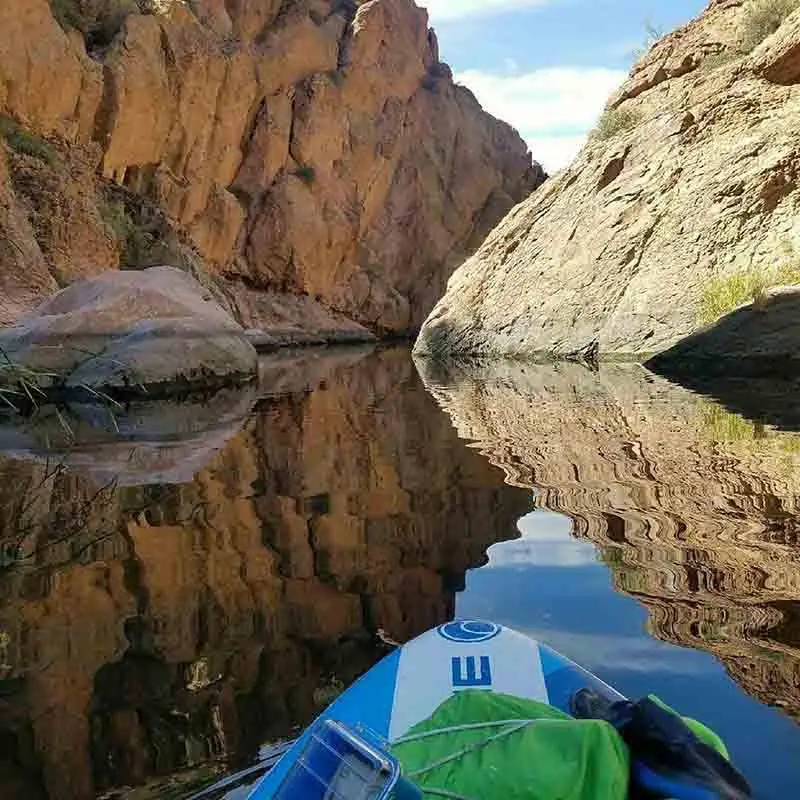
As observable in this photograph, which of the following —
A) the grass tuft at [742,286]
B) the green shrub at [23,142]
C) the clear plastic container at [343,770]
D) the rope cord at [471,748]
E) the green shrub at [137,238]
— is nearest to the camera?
the clear plastic container at [343,770]

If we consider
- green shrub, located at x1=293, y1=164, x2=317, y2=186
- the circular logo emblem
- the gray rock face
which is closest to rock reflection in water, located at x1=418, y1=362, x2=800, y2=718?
the circular logo emblem

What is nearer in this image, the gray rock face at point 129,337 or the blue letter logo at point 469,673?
the blue letter logo at point 469,673

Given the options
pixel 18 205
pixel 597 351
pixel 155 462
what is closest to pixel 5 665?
pixel 155 462

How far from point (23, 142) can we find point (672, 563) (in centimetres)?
2006

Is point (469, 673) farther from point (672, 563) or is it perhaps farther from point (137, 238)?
point (137, 238)

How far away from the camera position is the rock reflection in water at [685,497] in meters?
2.38

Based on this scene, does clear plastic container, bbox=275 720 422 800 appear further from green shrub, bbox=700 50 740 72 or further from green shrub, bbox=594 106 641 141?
green shrub, bbox=594 106 641 141

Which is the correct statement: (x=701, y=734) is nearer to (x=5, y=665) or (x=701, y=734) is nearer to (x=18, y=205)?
(x=5, y=665)

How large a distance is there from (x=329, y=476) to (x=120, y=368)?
17.6 feet

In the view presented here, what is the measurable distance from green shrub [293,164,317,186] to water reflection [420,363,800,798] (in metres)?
29.0

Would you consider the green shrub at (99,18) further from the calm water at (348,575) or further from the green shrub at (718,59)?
the calm water at (348,575)

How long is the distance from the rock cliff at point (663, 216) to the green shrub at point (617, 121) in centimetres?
3

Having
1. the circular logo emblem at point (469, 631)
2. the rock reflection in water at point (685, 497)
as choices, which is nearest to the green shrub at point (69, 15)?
the rock reflection in water at point (685, 497)

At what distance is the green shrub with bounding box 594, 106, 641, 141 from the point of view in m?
15.9
